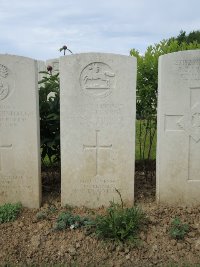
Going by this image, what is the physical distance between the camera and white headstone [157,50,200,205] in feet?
13.9

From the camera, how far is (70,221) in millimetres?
3957

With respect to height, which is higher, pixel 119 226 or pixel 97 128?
pixel 97 128

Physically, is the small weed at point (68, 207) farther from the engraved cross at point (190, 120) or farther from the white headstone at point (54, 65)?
the white headstone at point (54, 65)

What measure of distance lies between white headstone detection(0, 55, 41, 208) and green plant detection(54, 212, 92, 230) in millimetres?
620

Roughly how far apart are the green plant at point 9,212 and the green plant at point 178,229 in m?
1.81

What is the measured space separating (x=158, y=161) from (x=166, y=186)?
0.33m

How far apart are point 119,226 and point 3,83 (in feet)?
6.96

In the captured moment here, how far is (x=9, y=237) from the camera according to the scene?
3.83 m

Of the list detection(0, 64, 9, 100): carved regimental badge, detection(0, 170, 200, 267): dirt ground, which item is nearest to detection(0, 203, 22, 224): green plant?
detection(0, 170, 200, 267): dirt ground

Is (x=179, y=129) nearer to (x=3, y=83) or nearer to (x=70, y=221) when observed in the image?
(x=70, y=221)

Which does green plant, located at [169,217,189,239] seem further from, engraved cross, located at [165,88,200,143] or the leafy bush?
the leafy bush

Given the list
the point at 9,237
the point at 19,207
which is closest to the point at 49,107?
the point at 19,207

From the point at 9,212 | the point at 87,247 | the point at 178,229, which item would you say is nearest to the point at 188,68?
the point at 178,229

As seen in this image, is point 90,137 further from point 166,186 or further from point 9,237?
Result: point 9,237
